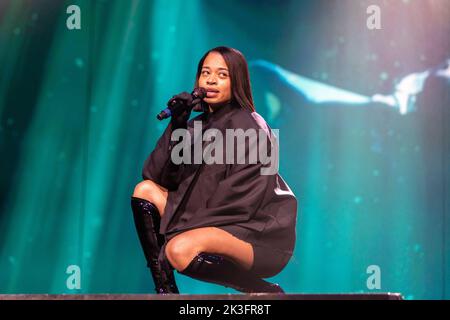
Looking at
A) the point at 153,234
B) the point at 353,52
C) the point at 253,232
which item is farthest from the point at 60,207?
the point at 353,52

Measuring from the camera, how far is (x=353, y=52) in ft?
12.7

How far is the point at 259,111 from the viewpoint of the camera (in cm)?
385

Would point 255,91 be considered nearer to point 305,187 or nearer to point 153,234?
point 305,187

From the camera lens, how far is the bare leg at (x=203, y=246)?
102 inches

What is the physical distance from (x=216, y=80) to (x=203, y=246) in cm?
74

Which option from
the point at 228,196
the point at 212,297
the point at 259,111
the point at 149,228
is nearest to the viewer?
the point at 212,297

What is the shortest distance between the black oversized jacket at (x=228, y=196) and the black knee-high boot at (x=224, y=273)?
120 millimetres

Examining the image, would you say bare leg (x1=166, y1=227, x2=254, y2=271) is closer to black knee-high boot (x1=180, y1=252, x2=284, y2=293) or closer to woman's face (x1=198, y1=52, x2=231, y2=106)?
black knee-high boot (x1=180, y1=252, x2=284, y2=293)

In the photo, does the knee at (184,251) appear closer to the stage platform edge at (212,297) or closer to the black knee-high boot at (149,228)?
the black knee-high boot at (149,228)

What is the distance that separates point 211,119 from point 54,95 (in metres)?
1.35

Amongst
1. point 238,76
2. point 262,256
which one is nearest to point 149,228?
point 262,256

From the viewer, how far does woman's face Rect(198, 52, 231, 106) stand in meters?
2.92

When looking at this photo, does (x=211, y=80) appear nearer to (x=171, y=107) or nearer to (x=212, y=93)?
(x=212, y=93)

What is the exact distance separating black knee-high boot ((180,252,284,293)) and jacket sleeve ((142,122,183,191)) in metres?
0.40
